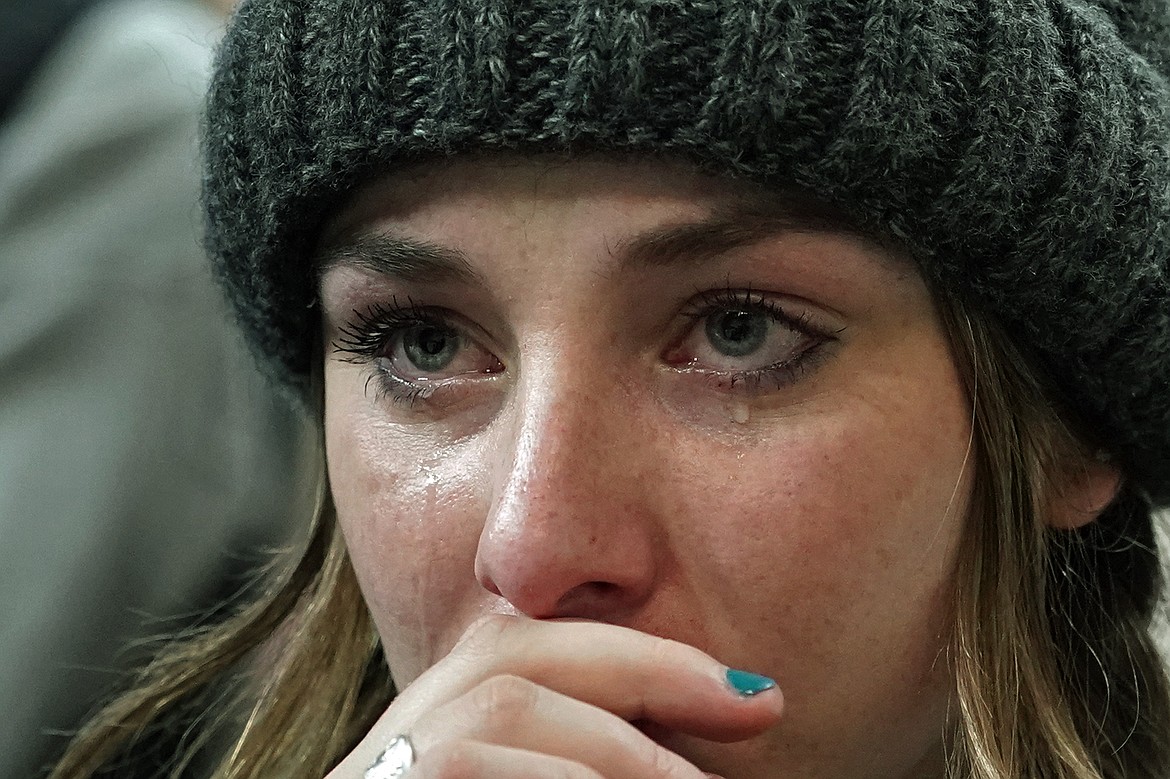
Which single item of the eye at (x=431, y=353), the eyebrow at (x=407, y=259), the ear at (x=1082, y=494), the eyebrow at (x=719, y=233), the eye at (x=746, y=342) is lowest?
the ear at (x=1082, y=494)

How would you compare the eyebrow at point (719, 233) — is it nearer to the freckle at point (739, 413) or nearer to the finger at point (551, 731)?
the freckle at point (739, 413)

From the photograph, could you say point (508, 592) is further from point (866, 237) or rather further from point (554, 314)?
point (866, 237)

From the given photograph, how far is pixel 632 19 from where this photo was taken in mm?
832

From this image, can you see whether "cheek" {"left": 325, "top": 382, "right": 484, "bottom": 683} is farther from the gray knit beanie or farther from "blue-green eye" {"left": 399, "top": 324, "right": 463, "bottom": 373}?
the gray knit beanie

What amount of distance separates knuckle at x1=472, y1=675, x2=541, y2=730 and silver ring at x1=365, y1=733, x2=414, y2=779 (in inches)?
2.5

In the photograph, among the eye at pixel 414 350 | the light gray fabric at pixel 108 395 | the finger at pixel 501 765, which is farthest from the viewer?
the light gray fabric at pixel 108 395

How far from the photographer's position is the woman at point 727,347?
832 millimetres

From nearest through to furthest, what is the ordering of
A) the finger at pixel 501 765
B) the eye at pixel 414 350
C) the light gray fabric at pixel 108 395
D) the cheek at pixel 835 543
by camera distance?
the finger at pixel 501 765
the cheek at pixel 835 543
the eye at pixel 414 350
the light gray fabric at pixel 108 395

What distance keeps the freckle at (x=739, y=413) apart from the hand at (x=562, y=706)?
0.18 meters

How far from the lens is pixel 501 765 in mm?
759

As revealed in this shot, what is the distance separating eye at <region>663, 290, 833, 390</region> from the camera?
2.93 feet

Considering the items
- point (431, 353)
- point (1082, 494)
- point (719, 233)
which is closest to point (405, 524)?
point (431, 353)

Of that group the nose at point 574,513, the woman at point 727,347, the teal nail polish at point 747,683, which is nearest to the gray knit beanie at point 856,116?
the woman at point 727,347

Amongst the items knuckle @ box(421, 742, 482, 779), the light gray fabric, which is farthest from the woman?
the light gray fabric
